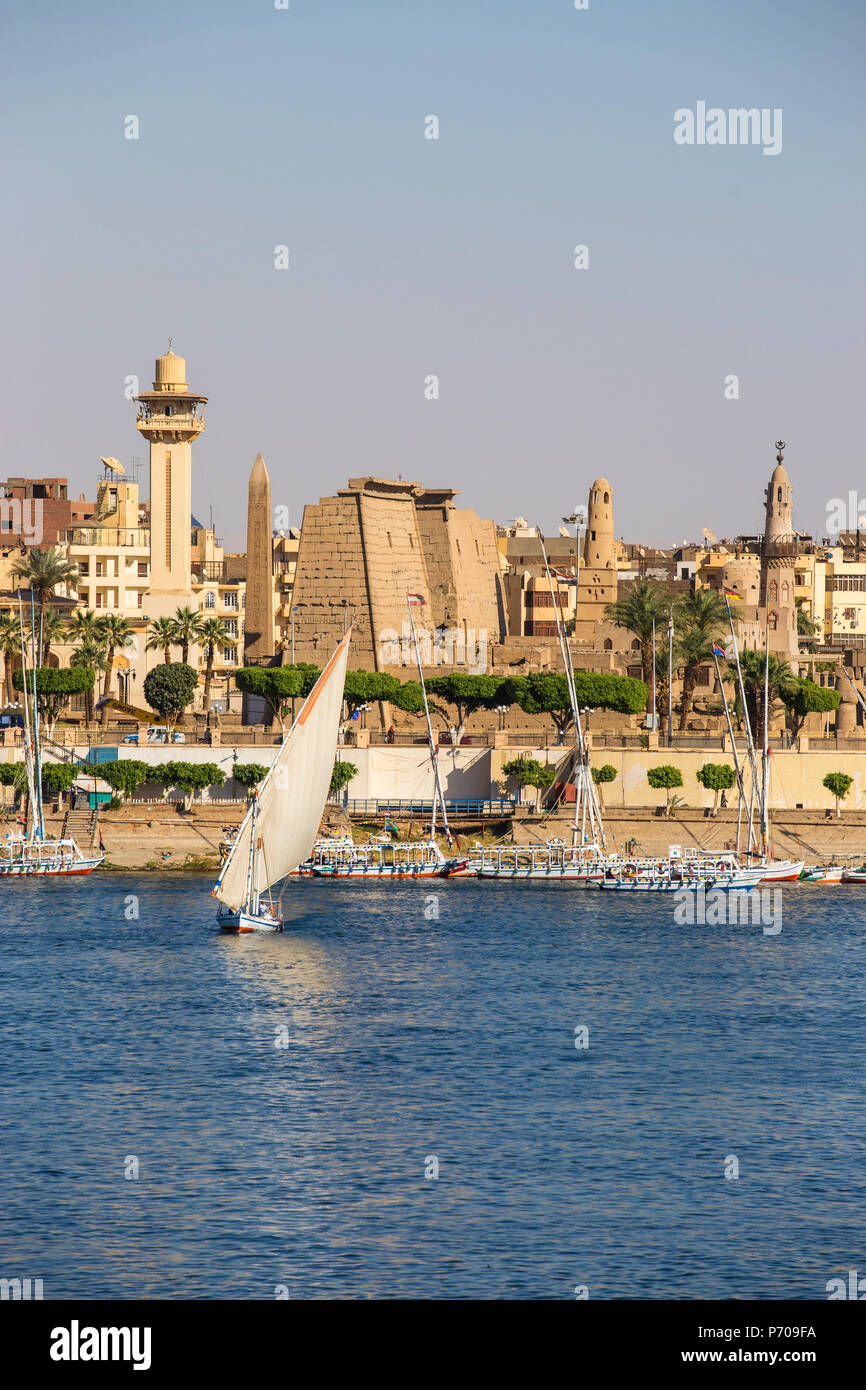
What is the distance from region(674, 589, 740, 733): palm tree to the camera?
337 ft

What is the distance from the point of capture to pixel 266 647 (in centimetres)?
11419

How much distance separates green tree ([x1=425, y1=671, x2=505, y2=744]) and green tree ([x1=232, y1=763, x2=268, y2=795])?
12.0 m

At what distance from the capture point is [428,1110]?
4209 cm

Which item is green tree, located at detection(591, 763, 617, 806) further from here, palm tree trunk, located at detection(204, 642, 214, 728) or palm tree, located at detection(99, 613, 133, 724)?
palm tree trunk, located at detection(204, 642, 214, 728)

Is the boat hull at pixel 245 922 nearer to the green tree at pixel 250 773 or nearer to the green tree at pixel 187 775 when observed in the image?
the green tree at pixel 187 775

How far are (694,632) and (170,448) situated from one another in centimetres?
3576

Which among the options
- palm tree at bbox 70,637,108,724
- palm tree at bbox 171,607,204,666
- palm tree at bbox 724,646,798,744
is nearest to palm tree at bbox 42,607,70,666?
palm tree at bbox 70,637,108,724

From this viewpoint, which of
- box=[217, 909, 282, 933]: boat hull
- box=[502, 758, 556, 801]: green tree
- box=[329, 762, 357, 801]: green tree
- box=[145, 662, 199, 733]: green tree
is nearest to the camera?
box=[217, 909, 282, 933]: boat hull

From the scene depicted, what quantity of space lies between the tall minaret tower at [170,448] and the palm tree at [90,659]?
15.0 metres

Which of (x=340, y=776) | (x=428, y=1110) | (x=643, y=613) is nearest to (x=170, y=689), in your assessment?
(x=340, y=776)

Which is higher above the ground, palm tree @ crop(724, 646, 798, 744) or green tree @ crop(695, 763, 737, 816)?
palm tree @ crop(724, 646, 798, 744)

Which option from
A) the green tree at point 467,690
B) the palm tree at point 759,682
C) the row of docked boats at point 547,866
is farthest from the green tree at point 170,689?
the palm tree at point 759,682

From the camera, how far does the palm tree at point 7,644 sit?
107 meters
